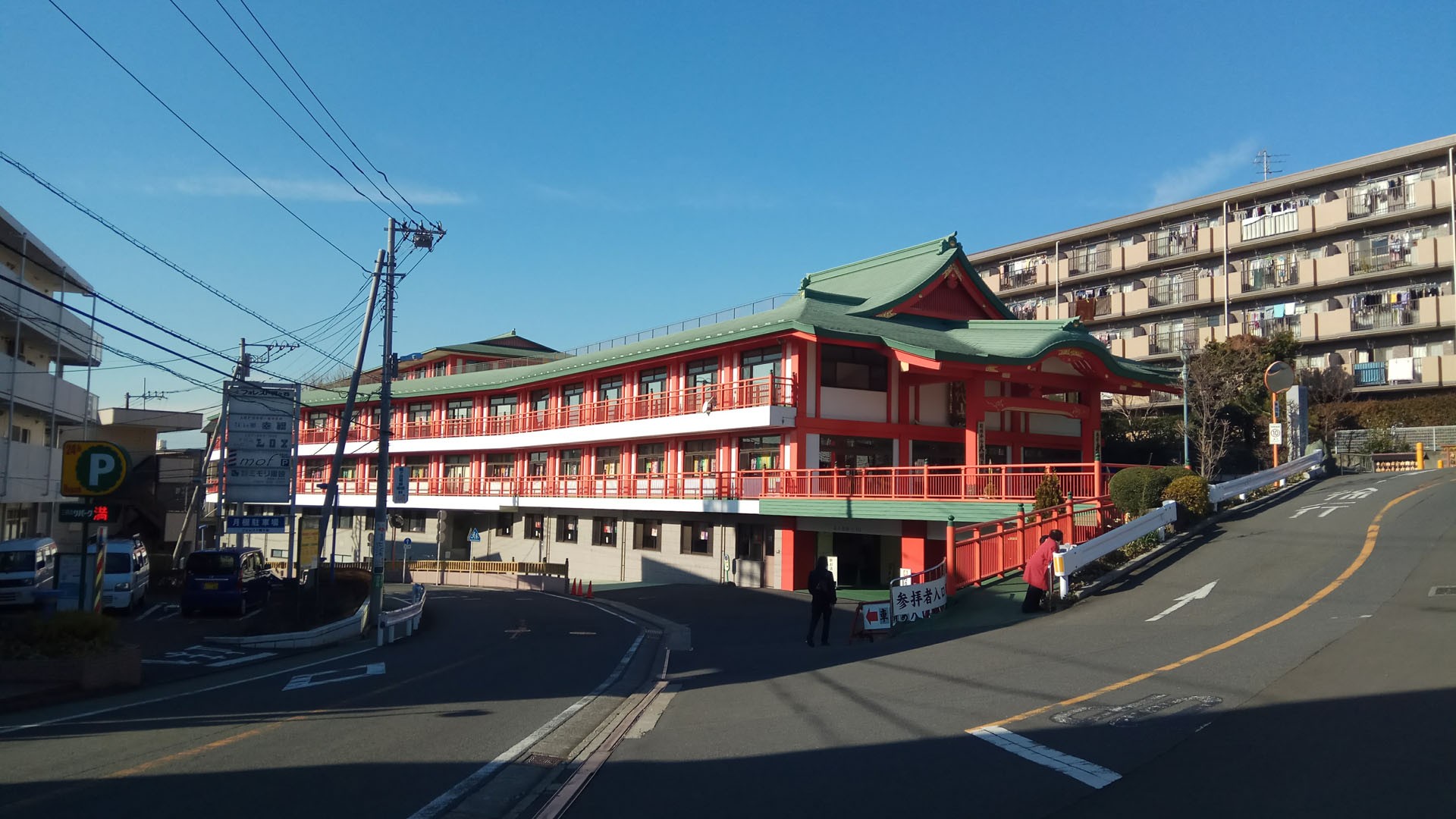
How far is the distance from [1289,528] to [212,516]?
56.2 meters

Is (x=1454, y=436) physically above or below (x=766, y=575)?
above

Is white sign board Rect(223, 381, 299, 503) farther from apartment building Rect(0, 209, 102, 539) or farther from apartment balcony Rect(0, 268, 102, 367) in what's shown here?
apartment building Rect(0, 209, 102, 539)

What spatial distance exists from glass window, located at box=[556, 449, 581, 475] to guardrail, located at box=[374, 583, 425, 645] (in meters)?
20.6

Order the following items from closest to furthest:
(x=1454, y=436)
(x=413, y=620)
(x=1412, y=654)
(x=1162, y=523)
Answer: (x=1412, y=654)
(x=1162, y=523)
(x=413, y=620)
(x=1454, y=436)

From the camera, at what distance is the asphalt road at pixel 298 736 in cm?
775

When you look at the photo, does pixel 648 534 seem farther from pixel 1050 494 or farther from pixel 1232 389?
pixel 1232 389

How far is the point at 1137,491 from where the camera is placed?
2012 cm

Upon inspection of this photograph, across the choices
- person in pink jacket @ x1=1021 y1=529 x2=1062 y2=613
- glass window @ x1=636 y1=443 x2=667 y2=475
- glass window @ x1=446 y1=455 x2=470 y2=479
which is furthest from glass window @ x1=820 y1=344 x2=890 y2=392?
glass window @ x1=446 y1=455 x2=470 y2=479

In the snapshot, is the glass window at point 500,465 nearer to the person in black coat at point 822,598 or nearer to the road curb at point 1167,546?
the person in black coat at point 822,598

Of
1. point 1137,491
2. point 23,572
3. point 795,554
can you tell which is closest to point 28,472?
point 23,572

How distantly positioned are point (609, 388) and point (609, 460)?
3349 mm

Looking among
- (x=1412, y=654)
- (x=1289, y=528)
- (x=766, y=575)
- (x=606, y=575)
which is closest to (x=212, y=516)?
(x=606, y=575)

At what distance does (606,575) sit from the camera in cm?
4266

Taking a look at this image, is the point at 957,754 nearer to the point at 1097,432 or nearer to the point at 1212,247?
the point at 1097,432
